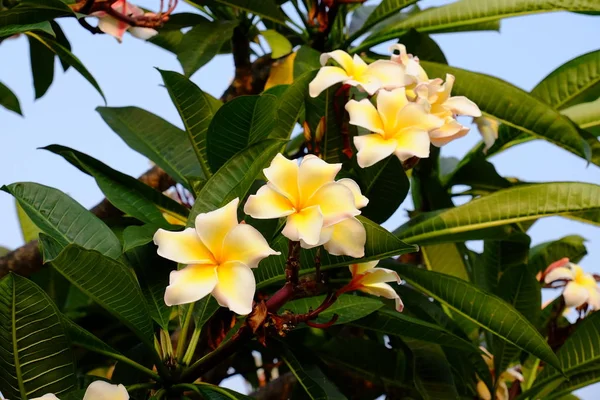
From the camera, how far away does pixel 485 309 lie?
980mm

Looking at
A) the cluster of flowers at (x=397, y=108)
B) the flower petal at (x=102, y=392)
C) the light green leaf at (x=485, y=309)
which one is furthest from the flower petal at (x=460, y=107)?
the flower petal at (x=102, y=392)

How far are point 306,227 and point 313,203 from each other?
39 millimetres

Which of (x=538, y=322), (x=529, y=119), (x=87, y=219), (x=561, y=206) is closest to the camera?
(x=87, y=219)

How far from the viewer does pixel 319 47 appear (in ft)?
4.68

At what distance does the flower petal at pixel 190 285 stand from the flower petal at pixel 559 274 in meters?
0.76

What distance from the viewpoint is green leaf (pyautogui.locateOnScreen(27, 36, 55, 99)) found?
1.43m

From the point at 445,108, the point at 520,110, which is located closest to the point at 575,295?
the point at 520,110

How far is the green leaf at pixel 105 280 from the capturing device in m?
0.74

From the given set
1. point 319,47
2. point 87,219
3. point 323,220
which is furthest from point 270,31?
point 323,220

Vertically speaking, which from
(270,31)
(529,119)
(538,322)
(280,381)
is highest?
(270,31)

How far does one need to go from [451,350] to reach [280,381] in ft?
1.19

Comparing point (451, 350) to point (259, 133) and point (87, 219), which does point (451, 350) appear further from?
point (87, 219)

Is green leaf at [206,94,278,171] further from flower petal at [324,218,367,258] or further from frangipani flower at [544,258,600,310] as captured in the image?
frangipani flower at [544,258,600,310]

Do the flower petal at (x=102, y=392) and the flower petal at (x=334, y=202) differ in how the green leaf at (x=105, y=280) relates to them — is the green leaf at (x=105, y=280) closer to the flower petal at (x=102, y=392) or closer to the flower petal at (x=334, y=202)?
the flower petal at (x=102, y=392)
